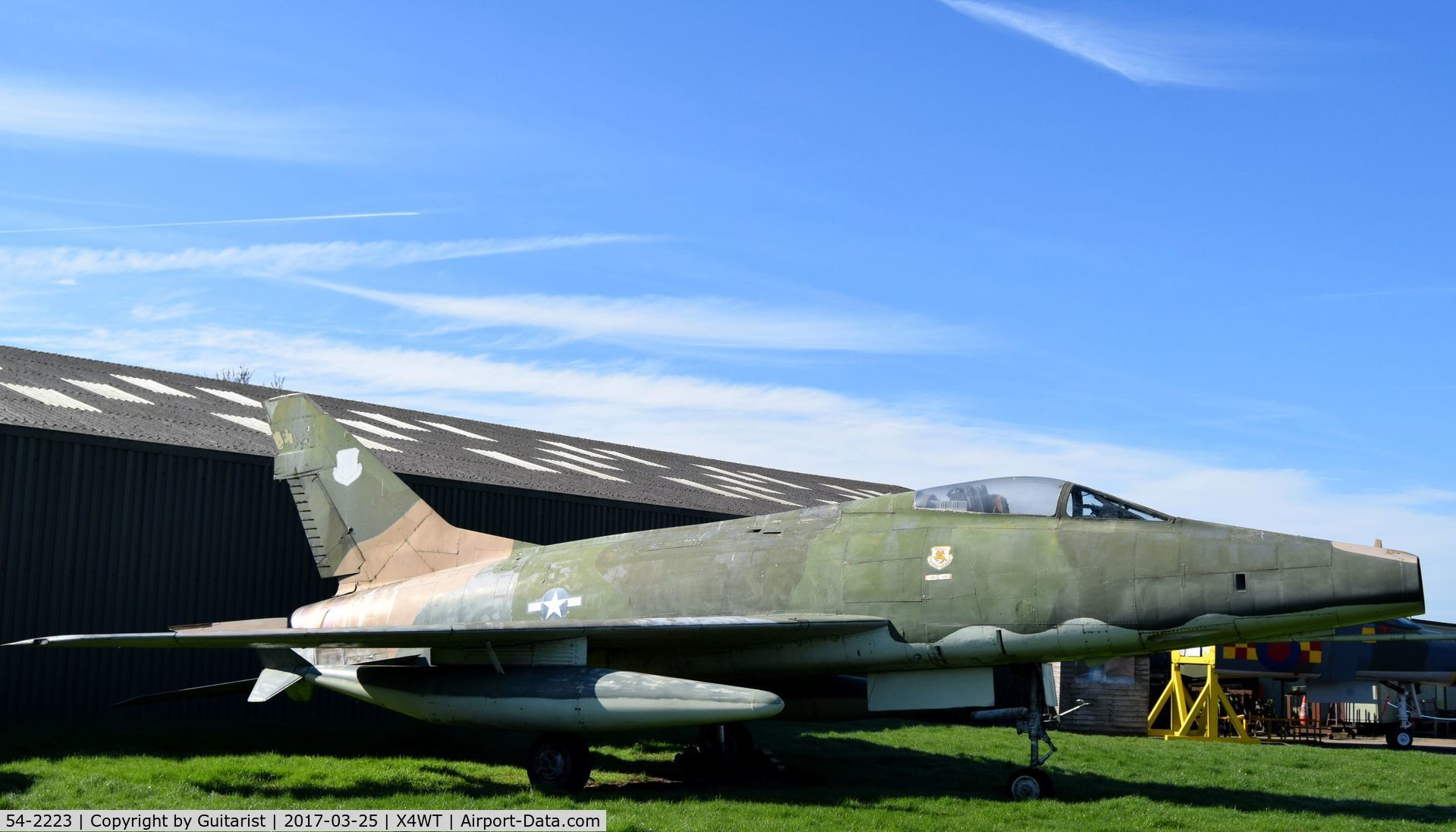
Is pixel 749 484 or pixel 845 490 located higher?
pixel 845 490

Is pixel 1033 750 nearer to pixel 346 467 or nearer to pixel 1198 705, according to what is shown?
pixel 346 467

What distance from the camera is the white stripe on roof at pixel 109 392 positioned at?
19641mm

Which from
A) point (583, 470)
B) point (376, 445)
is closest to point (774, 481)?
point (583, 470)

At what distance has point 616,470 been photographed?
2680cm

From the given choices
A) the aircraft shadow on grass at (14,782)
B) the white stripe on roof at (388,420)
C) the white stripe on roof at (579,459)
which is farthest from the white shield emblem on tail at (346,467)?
the white stripe on roof at (579,459)

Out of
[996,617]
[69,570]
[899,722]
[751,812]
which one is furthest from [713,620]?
[899,722]

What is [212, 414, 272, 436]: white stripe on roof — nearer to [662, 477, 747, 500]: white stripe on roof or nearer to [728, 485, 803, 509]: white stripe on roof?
[662, 477, 747, 500]: white stripe on roof

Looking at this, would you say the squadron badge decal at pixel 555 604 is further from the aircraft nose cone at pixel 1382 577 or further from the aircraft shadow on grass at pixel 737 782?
the aircraft nose cone at pixel 1382 577

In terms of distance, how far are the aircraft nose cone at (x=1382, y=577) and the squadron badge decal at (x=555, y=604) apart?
8.24m

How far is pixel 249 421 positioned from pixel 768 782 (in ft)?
36.4

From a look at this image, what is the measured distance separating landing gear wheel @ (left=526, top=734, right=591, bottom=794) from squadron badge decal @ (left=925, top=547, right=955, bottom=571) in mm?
4165

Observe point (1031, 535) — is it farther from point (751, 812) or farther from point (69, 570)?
point (69, 570)
